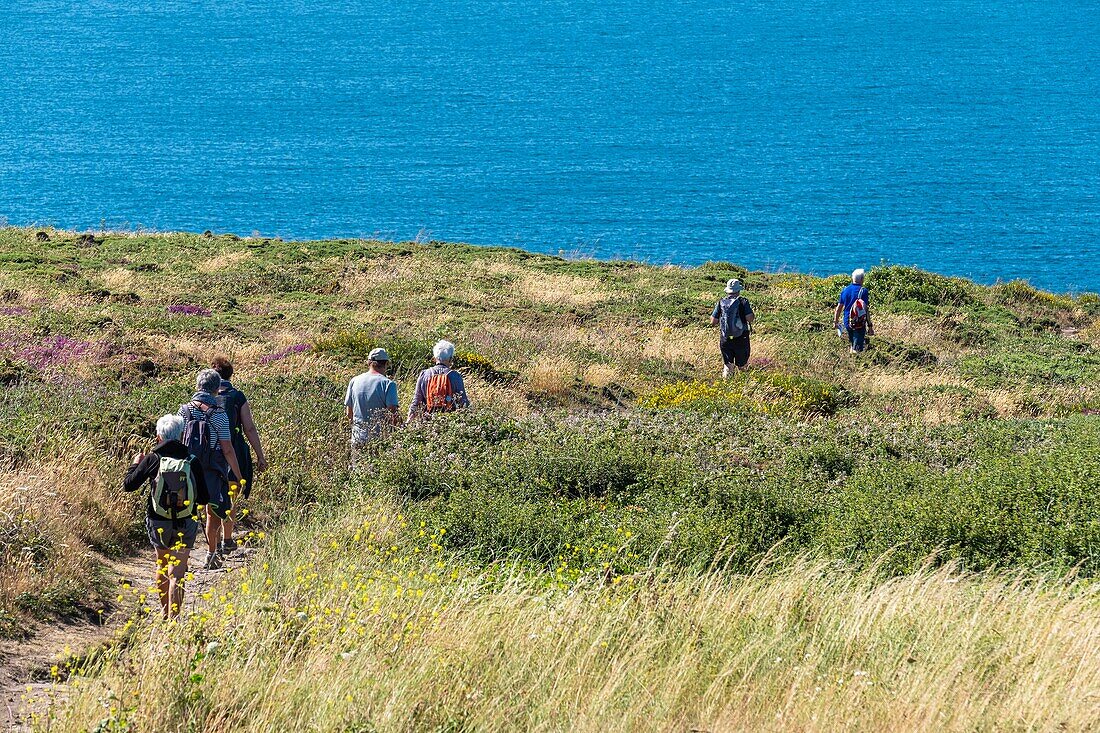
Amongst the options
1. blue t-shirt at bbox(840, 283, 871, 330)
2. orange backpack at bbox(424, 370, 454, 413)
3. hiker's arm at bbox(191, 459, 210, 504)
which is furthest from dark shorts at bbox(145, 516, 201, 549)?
blue t-shirt at bbox(840, 283, 871, 330)

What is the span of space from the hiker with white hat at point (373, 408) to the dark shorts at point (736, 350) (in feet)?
26.3

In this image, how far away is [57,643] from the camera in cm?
Result: 709

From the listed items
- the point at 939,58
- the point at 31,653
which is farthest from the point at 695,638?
the point at 939,58

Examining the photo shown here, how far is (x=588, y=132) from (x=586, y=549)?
86.5 metres

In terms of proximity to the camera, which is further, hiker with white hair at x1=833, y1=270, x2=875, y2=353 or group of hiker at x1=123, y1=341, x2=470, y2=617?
hiker with white hair at x1=833, y1=270, x2=875, y2=353

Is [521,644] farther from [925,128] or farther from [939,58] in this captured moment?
[939,58]

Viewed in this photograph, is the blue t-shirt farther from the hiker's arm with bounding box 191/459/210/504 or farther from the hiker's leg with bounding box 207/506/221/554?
the hiker's arm with bounding box 191/459/210/504

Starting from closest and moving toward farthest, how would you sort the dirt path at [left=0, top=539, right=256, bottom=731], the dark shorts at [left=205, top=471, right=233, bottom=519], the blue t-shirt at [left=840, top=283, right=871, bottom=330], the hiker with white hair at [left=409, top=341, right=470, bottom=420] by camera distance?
1. the dirt path at [left=0, top=539, right=256, bottom=731]
2. the dark shorts at [left=205, top=471, right=233, bottom=519]
3. the hiker with white hair at [left=409, top=341, right=470, bottom=420]
4. the blue t-shirt at [left=840, top=283, right=871, bottom=330]

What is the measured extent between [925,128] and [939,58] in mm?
41515

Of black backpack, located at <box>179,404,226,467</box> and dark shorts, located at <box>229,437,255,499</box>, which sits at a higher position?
black backpack, located at <box>179,404,226,467</box>

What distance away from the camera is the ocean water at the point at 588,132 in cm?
6256

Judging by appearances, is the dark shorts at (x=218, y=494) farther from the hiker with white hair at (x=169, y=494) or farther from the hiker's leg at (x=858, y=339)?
the hiker's leg at (x=858, y=339)

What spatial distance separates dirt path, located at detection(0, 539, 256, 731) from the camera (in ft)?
19.6

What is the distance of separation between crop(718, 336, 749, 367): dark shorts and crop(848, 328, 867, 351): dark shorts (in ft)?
15.2
